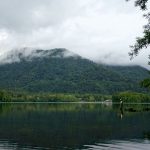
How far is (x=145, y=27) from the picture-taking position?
3178 centimetres

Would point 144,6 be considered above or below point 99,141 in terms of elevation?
above

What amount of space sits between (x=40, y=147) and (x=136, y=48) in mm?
45068

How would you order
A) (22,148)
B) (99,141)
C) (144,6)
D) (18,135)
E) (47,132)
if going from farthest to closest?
(47,132)
(18,135)
(99,141)
(22,148)
(144,6)

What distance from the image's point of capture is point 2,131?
98938 millimetres

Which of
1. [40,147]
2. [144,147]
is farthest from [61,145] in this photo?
[144,147]

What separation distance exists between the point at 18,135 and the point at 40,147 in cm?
1900

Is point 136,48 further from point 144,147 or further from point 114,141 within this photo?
point 114,141

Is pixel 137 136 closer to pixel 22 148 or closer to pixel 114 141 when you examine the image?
pixel 114 141

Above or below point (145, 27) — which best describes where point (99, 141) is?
below

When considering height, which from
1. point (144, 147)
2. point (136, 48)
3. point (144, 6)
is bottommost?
point (144, 147)

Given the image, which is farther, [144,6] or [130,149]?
[130,149]

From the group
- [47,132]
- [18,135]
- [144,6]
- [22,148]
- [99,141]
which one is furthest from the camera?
[47,132]

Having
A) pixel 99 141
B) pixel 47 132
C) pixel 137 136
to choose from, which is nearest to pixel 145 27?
pixel 99 141

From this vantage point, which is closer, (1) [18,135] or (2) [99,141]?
(2) [99,141]
